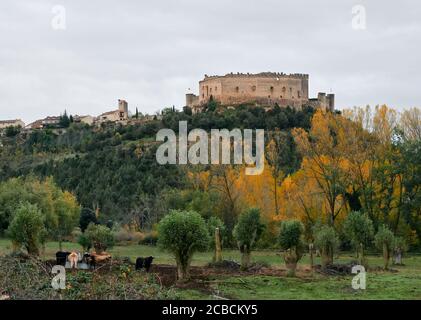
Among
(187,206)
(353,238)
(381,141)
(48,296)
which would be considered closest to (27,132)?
(187,206)

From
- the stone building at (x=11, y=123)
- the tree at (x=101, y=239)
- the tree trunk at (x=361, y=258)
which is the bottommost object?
the tree trunk at (x=361, y=258)

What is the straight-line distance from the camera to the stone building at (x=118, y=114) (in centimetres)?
13475

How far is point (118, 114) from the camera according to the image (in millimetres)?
135500

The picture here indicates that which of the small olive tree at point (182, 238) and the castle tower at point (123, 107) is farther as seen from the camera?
the castle tower at point (123, 107)

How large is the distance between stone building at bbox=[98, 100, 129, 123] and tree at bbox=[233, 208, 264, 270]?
103618 mm

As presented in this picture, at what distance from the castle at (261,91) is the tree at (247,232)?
8554 cm

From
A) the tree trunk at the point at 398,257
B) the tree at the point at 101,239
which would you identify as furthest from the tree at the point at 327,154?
the tree at the point at 101,239

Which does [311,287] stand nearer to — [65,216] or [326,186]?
[326,186]

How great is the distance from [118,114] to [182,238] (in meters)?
112

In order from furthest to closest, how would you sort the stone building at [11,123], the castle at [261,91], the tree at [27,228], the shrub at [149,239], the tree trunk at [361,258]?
1. the stone building at [11,123]
2. the castle at [261,91]
3. the shrub at [149,239]
4. the tree trunk at [361,258]
5. the tree at [27,228]

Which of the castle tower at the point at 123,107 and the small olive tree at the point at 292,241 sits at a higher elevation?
the castle tower at the point at 123,107

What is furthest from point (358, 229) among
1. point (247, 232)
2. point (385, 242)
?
point (247, 232)

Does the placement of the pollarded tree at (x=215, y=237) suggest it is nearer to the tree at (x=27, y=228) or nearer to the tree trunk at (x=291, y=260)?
the tree trunk at (x=291, y=260)
